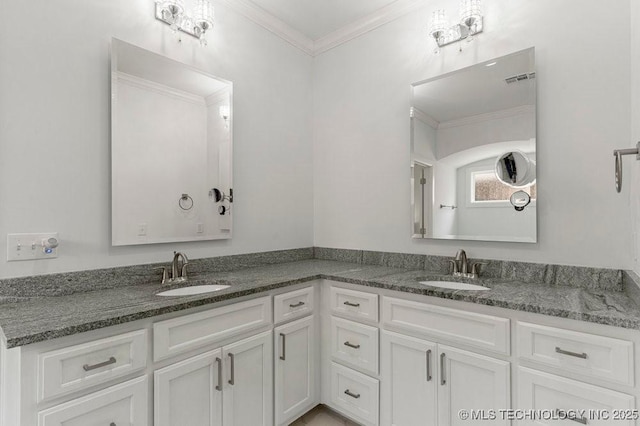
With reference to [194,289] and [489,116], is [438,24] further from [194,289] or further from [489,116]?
[194,289]

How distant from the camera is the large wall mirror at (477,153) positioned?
71.6 inches

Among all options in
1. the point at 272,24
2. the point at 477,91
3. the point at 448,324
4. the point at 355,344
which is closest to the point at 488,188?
the point at 477,91

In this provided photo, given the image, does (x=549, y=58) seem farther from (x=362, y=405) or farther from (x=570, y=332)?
(x=362, y=405)

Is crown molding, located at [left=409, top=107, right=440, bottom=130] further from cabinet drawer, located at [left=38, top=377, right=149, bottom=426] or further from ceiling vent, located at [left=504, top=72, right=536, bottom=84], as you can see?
cabinet drawer, located at [left=38, top=377, right=149, bottom=426]

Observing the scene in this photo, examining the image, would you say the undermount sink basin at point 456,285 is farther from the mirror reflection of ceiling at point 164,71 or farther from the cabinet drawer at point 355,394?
the mirror reflection of ceiling at point 164,71

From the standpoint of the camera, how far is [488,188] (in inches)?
77.0

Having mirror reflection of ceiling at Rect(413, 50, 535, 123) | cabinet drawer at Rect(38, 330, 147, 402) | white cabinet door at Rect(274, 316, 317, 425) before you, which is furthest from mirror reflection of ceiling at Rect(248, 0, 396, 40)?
cabinet drawer at Rect(38, 330, 147, 402)

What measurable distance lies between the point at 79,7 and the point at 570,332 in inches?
102

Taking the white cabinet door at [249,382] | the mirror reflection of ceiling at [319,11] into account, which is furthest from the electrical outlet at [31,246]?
the mirror reflection of ceiling at [319,11]

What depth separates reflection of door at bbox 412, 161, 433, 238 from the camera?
7.19ft

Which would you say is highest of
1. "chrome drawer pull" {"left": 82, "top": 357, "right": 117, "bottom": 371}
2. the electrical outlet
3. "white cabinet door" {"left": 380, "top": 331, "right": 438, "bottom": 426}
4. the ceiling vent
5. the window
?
the ceiling vent

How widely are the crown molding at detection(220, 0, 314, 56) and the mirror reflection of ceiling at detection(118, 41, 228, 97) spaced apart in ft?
1.93

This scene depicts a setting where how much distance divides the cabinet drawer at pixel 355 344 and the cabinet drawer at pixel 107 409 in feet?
3.48

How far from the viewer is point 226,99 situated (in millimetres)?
A: 2201
